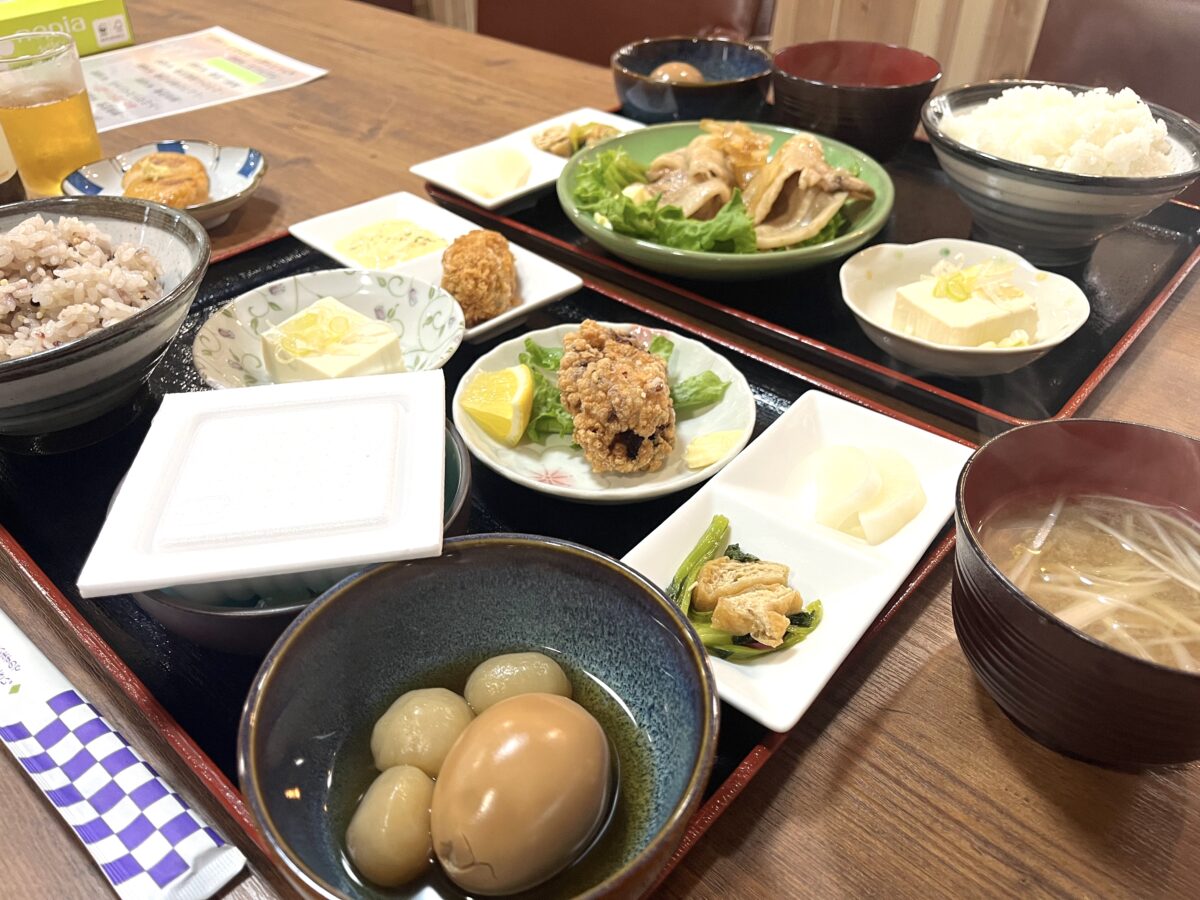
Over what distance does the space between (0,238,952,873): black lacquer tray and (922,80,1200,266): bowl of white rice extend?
575 millimetres

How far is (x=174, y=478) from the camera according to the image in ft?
2.94

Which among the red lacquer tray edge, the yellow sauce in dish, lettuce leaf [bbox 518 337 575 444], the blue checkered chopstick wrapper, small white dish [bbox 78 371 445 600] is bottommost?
the blue checkered chopstick wrapper

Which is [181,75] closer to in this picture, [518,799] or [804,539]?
[804,539]

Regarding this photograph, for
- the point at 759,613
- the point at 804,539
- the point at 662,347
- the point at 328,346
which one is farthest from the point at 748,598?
the point at 328,346

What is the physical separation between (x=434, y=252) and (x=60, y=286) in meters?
0.74

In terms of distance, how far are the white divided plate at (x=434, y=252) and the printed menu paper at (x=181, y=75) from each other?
3.28ft

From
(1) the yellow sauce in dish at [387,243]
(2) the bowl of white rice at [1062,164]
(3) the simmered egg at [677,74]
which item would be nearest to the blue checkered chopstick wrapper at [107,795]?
(1) the yellow sauce in dish at [387,243]

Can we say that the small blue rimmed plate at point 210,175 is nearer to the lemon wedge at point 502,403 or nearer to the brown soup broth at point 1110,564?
the lemon wedge at point 502,403

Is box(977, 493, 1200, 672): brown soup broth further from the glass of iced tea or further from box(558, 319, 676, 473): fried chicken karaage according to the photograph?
the glass of iced tea

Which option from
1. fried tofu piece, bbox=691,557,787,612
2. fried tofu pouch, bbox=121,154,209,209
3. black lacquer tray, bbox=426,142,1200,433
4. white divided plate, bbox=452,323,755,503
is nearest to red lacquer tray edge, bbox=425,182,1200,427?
black lacquer tray, bbox=426,142,1200,433

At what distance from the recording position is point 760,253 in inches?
63.0

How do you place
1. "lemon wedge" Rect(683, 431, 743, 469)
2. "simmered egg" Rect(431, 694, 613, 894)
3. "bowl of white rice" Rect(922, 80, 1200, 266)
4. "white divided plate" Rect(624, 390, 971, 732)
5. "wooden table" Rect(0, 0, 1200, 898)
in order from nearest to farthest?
"simmered egg" Rect(431, 694, 613, 894), "wooden table" Rect(0, 0, 1200, 898), "white divided plate" Rect(624, 390, 971, 732), "lemon wedge" Rect(683, 431, 743, 469), "bowl of white rice" Rect(922, 80, 1200, 266)

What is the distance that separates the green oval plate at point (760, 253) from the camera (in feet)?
5.03

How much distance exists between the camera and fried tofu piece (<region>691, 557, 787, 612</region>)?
97 cm
